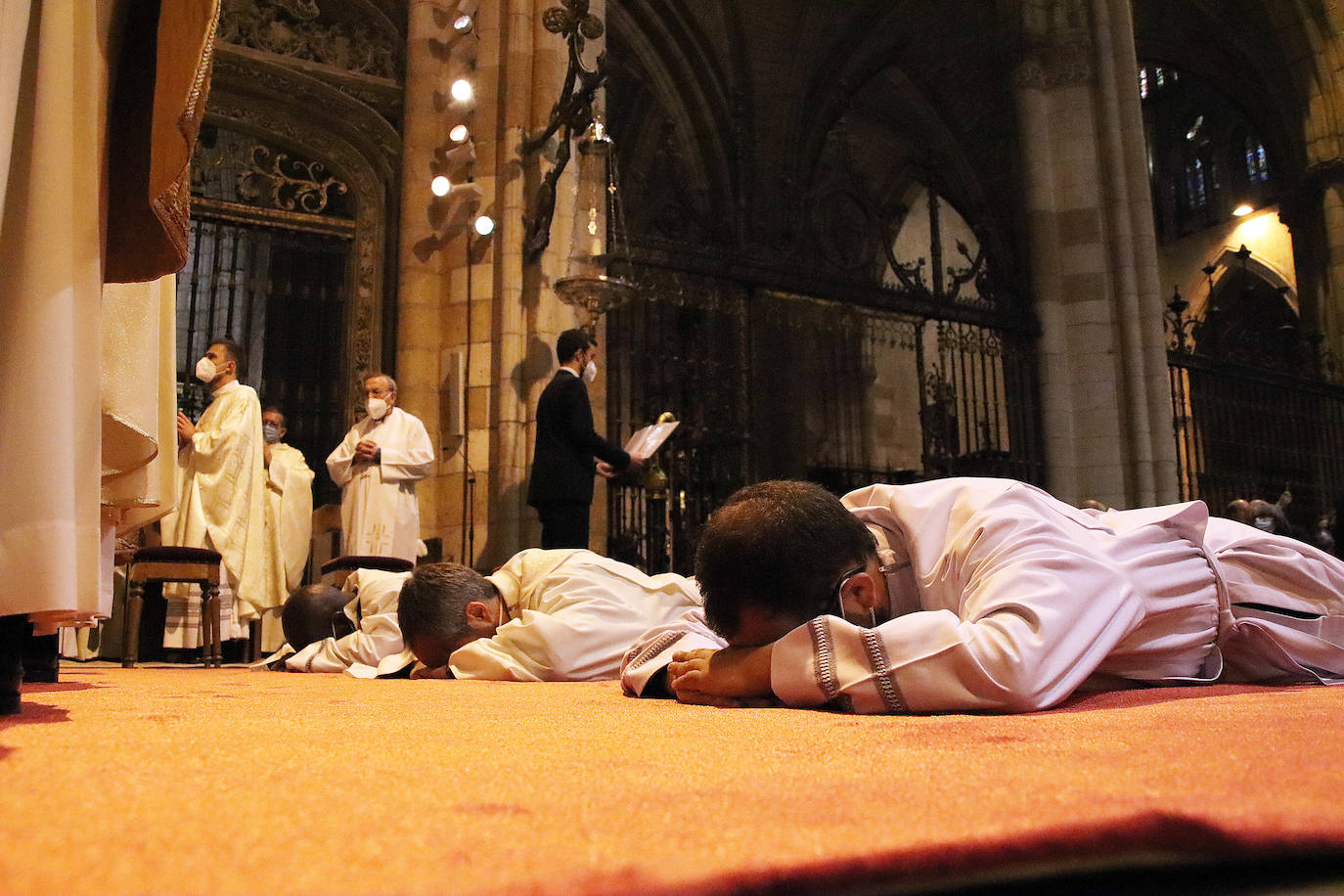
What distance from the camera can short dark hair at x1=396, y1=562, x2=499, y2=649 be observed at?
412 centimetres

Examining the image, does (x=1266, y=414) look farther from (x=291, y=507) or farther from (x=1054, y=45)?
(x=291, y=507)

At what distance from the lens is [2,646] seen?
1956 millimetres

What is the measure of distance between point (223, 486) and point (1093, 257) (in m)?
8.84

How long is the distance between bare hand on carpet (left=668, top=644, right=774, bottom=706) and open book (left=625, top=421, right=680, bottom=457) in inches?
188

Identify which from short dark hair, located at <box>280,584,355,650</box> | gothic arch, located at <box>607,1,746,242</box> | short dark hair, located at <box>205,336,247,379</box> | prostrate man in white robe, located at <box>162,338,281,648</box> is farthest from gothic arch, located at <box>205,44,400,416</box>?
gothic arch, located at <box>607,1,746,242</box>

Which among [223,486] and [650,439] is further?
[223,486]

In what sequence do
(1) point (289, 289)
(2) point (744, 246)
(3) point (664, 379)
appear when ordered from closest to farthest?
(1) point (289, 289)
(3) point (664, 379)
(2) point (744, 246)

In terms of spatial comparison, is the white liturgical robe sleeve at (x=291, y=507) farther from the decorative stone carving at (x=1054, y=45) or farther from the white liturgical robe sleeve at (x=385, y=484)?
the decorative stone carving at (x=1054, y=45)

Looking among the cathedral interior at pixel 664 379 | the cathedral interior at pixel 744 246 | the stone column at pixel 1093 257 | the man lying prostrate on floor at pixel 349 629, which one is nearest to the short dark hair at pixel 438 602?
the cathedral interior at pixel 664 379

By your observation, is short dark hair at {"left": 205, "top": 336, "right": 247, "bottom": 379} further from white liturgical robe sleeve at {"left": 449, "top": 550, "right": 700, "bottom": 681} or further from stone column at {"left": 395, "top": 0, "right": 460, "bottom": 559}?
white liturgical robe sleeve at {"left": 449, "top": 550, "right": 700, "bottom": 681}

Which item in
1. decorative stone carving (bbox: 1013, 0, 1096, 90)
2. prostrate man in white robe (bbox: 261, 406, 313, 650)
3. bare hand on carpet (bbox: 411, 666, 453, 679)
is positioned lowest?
bare hand on carpet (bbox: 411, 666, 453, 679)

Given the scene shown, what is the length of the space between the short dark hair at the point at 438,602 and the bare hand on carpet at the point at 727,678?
172cm

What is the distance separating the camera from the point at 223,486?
802cm

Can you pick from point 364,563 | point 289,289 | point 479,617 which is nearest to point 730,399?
point 289,289
